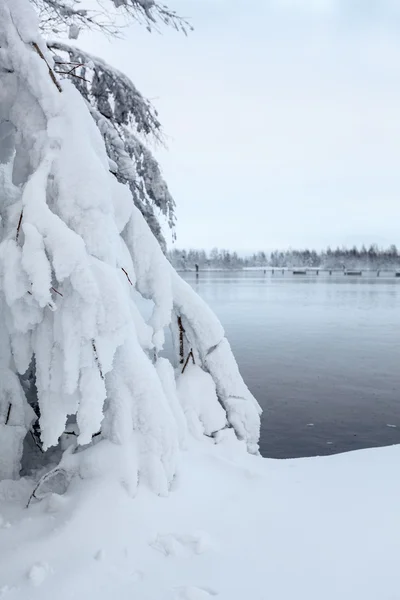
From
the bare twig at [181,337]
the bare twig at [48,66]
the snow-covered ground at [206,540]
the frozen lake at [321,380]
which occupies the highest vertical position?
the bare twig at [48,66]

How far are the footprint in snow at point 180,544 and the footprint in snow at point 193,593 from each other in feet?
1.21

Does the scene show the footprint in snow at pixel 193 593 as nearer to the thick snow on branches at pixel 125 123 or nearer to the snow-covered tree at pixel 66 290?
the snow-covered tree at pixel 66 290

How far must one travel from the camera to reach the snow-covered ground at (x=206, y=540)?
2830 mm

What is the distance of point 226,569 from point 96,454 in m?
1.38

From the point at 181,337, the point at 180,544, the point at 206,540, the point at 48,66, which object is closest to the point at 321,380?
the point at 181,337

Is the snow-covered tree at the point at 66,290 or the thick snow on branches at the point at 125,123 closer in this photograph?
the snow-covered tree at the point at 66,290

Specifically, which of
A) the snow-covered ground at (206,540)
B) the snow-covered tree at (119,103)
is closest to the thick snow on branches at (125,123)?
the snow-covered tree at (119,103)

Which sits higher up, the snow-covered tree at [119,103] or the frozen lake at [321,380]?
the snow-covered tree at [119,103]

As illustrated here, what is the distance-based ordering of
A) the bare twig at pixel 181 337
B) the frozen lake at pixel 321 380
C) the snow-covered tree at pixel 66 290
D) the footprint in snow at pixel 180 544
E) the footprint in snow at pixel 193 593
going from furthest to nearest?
the frozen lake at pixel 321 380 → the bare twig at pixel 181 337 → the snow-covered tree at pixel 66 290 → the footprint in snow at pixel 180 544 → the footprint in snow at pixel 193 593

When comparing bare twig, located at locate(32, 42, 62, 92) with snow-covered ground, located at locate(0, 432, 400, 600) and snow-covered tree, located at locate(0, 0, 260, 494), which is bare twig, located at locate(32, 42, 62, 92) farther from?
snow-covered ground, located at locate(0, 432, 400, 600)

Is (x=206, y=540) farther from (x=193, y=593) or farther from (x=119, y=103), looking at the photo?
(x=119, y=103)

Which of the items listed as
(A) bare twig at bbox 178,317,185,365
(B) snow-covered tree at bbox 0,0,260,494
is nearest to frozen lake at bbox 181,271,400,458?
(A) bare twig at bbox 178,317,185,365

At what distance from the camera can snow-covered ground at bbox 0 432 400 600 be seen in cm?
283

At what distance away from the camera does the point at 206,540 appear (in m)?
3.29
